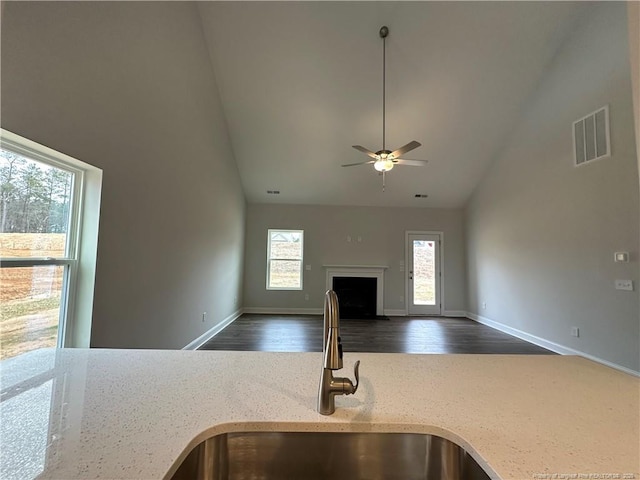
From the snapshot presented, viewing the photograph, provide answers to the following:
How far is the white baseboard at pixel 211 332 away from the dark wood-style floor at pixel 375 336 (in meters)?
0.07

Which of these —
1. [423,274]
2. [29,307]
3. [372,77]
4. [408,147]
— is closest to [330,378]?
[29,307]

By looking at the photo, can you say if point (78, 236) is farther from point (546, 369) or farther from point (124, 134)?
point (546, 369)

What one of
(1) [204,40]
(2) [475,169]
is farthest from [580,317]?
(1) [204,40]

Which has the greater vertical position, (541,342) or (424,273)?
(424,273)

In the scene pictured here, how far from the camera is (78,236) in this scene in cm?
202

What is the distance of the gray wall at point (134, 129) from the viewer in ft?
5.22

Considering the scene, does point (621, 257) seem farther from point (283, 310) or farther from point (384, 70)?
point (283, 310)

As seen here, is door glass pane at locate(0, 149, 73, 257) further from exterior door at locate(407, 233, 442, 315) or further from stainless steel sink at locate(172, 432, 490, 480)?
exterior door at locate(407, 233, 442, 315)

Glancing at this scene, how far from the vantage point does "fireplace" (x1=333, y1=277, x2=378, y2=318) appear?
6.52m

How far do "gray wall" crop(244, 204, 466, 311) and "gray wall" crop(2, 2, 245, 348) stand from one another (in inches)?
95.5

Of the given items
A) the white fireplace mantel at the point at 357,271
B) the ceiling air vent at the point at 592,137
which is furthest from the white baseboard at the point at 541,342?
the ceiling air vent at the point at 592,137

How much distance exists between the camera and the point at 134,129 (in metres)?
2.41

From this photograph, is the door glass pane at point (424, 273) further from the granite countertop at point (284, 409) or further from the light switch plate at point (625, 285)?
the granite countertop at point (284, 409)

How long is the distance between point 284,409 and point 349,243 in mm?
6115
